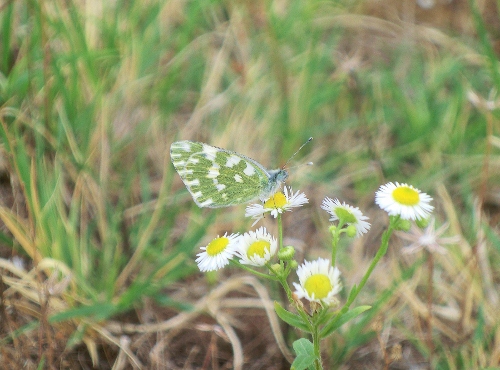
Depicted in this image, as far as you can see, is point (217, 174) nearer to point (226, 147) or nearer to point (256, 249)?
point (256, 249)

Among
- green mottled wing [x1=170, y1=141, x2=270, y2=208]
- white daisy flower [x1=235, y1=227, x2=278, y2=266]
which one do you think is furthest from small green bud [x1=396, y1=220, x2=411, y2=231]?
green mottled wing [x1=170, y1=141, x2=270, y2=208]

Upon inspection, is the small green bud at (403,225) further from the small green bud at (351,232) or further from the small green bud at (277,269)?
the small green bud at (277,269)

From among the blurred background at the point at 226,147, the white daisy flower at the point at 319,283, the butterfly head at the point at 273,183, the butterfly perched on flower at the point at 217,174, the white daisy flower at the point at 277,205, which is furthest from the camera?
the blurred background at the point at 226,147

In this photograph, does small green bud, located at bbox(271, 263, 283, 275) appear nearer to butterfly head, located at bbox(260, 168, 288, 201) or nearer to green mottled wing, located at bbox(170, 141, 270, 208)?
butterfly head, located at bbox(260, 168, 288, 201)

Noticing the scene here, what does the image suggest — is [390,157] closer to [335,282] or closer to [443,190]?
[443,190]

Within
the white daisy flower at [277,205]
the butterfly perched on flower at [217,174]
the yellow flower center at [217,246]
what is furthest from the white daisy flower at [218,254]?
the butterfly perched on flower at [217,174]

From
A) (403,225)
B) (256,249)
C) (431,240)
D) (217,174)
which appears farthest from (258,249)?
(431,240)
